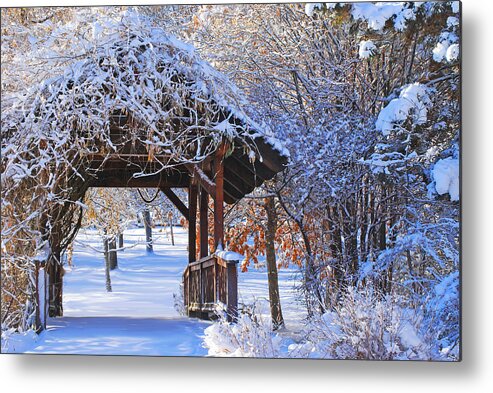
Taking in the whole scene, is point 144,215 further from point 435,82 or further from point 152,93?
point 435,82

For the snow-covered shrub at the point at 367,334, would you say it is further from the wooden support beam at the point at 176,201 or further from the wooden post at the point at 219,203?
the wooden support beam at the point at 176,201

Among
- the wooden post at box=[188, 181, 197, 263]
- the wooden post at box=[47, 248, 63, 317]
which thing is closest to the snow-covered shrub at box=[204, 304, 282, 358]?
the wooden post at box=[188, 181, 197, 263]

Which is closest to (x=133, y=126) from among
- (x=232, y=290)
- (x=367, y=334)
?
(x=232, y=290)

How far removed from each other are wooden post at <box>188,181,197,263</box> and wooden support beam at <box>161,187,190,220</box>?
2.0 inches

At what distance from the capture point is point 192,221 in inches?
345

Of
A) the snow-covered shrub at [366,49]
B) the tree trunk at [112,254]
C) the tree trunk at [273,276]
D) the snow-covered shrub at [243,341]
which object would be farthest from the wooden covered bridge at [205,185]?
the snow-covered shrub at [366,49]

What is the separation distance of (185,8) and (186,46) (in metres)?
0.35

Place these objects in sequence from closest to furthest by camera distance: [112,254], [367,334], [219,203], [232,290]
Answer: [367,334] → [232,290] → [112,254] → [219,203]

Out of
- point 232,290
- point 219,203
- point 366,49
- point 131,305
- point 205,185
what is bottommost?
point 131,305

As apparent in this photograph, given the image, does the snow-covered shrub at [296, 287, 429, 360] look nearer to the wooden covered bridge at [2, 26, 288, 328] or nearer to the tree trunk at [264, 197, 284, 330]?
the tree trunk at [264, 197, 284, 330]

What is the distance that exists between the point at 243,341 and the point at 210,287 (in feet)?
4.82

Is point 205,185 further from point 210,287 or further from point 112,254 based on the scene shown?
point 112,254

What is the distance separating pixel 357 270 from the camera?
8047 millimetres

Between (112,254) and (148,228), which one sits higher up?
(148,228)
